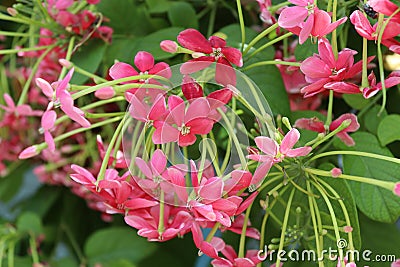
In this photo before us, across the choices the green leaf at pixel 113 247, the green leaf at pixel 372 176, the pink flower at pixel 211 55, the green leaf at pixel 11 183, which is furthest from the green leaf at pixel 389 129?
the green leaf at pixel 11 183

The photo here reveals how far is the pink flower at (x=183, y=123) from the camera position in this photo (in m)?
Result: 0.34

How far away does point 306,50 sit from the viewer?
1.33 ft

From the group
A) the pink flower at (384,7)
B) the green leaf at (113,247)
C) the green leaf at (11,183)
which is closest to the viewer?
the pink flower at (384,7)

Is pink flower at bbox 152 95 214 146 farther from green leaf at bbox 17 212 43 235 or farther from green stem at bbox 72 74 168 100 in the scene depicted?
green leaf at bbox 17 212 43 235

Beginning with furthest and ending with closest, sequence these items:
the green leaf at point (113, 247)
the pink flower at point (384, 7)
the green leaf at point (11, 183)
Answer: the green leaf at point (11, 183) → the green leaf at point (113, 247) → the pink flower at point (384, 7)

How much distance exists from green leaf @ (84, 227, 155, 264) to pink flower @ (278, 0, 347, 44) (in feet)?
1.28

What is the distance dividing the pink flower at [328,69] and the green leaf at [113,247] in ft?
1.21

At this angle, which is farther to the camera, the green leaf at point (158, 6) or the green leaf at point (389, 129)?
the green leaf at point (158, 6)

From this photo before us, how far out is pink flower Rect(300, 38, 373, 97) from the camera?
35 centimetres

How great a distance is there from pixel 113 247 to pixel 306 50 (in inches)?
14.1

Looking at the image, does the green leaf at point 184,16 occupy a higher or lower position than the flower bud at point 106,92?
lower

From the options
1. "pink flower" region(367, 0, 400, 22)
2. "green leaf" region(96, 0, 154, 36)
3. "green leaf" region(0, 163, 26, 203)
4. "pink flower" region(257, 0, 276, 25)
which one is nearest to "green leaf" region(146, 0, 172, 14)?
"green leaf" region(96, 0, 154, 36)

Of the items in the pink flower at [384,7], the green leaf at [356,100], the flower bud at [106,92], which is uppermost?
the pink flower at [384,7]

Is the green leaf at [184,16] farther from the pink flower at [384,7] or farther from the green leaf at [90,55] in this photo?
the pink flower at [384,7]
